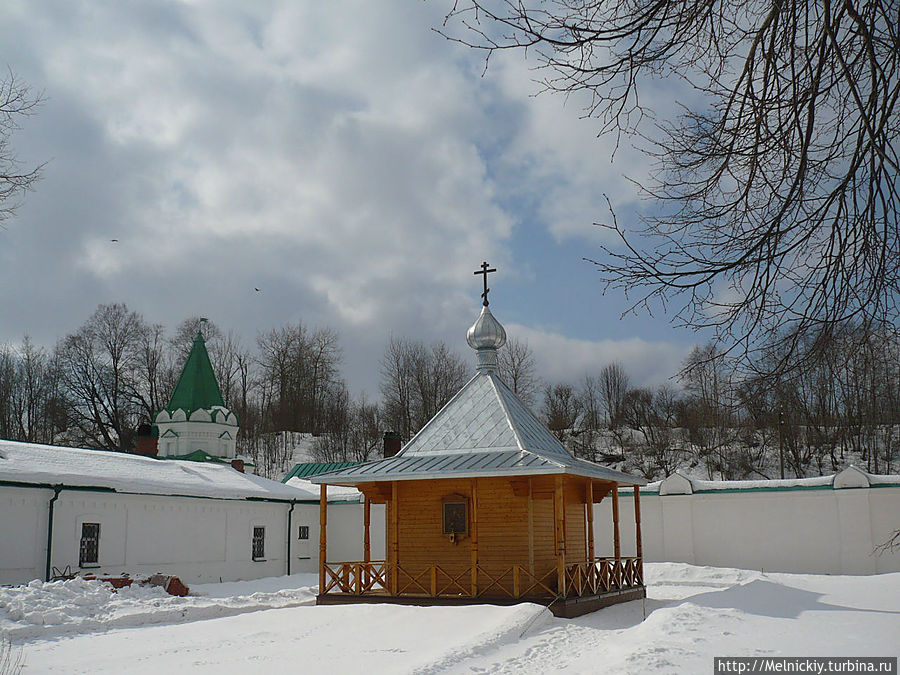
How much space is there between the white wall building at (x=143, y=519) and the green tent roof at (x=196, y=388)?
386 inches

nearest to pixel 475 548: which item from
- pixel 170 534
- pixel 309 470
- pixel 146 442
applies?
pixel 170 534

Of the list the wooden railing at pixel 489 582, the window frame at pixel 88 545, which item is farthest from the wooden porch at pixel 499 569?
the window frame at pixel 88 545

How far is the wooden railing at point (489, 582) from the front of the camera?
14422 millimetres

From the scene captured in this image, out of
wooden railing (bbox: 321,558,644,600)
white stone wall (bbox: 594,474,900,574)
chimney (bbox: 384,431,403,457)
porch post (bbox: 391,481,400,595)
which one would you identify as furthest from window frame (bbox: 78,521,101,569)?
white stone wall (bbox: 594,474,900,574)

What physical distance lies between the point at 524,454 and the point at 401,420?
3333cm

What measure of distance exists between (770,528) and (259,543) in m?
14.4

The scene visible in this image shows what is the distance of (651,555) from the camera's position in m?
24.4

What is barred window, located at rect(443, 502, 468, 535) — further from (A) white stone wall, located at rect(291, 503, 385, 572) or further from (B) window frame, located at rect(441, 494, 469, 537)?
(A) white stone wall, located at rect(291, 503, 385, 572)

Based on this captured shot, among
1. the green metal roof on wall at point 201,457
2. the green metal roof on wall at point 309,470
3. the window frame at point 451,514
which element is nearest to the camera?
the window frame at point 451,514

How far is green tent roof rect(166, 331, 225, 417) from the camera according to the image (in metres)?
34.9

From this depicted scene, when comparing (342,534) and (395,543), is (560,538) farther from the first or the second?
(342,534)

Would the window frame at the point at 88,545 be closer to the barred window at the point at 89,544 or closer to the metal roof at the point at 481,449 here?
the barred window at the point at 89,544

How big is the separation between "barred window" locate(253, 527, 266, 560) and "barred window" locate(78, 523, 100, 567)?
229 inches

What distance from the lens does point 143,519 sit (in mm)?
19844
